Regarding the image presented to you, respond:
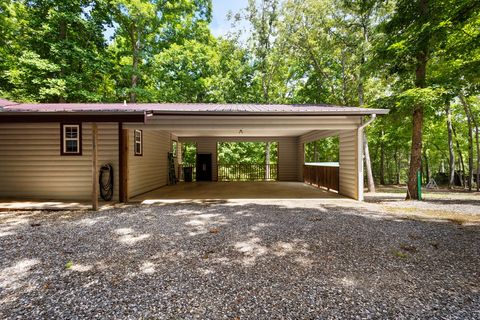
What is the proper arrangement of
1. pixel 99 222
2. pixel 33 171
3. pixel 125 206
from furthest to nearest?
pixel 33 171
pixel 125 206
pixel 99 222

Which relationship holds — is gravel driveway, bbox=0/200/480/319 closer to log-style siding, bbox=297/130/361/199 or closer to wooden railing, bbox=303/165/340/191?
log-style siding, bbox=297/130/361/199

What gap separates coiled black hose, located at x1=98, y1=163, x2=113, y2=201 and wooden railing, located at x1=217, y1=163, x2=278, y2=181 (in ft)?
30.5

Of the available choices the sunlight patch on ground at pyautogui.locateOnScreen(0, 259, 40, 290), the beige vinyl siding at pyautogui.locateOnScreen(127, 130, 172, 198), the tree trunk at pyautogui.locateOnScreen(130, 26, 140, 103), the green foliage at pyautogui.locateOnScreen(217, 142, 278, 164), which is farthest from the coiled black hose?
the green foliage at pyautogui.locateOnScreen(217, 142, 278, 164)

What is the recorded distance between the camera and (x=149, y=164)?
10.1 metres

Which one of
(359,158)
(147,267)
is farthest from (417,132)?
(147,267)

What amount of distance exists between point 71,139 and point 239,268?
23.7 feet

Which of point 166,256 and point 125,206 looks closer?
point 166,256

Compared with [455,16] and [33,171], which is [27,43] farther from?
[455,16]

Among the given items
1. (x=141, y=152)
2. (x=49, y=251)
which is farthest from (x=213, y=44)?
(x=49, y=251)

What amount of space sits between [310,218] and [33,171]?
27.3ft

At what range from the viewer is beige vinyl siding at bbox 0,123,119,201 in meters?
7.58

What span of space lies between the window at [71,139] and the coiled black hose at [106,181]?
0.97 meters

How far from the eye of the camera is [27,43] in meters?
14.1

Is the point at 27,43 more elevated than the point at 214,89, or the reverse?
the point at 27,43
